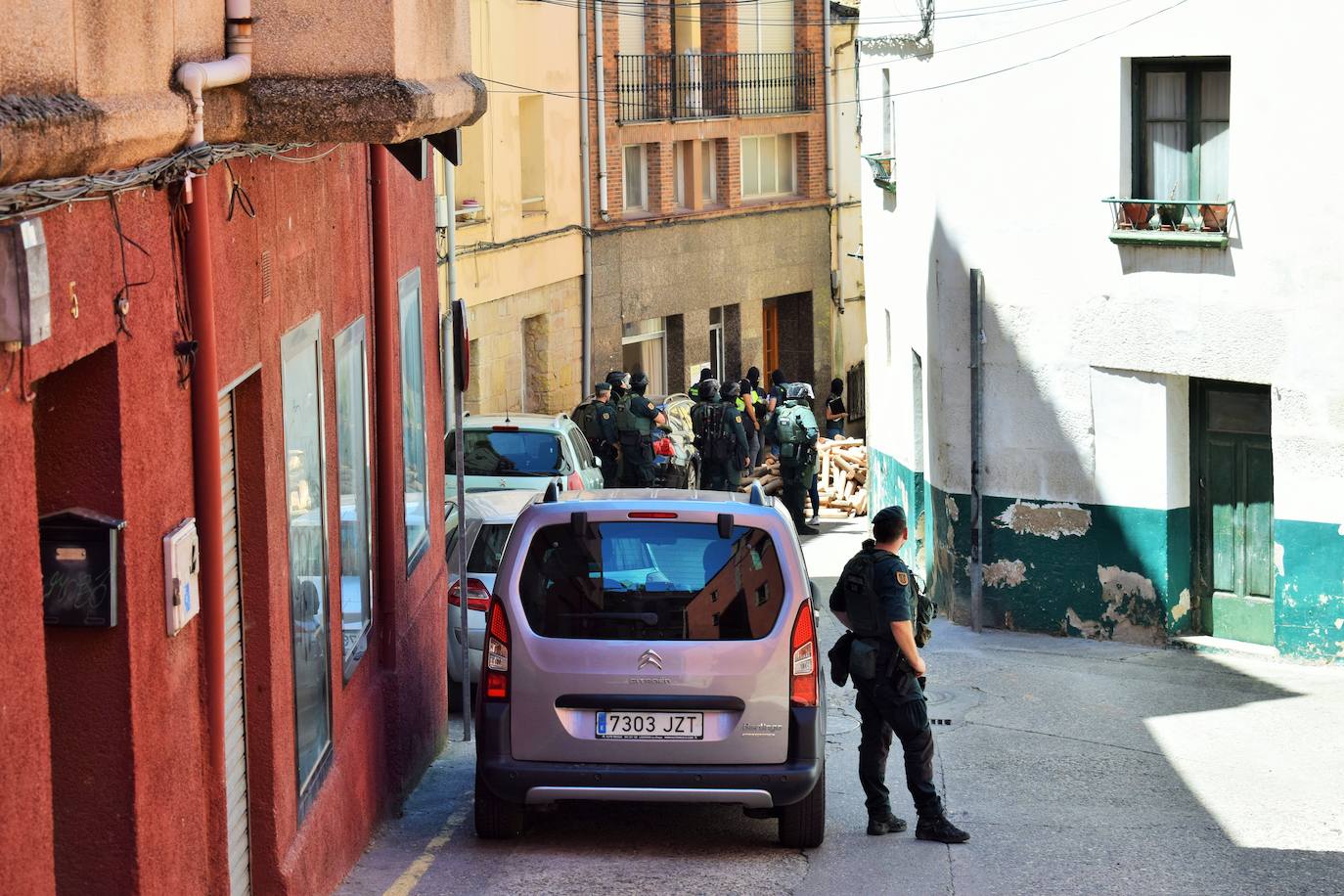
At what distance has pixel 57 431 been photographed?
5281 millimetres

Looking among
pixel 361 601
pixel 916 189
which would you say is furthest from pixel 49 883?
pixel 916 189

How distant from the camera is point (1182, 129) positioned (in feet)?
52.5

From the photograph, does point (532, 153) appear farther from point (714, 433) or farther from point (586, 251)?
point (714, 433)

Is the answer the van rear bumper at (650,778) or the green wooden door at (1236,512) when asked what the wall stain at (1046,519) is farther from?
the van rear bumper at (650,778)

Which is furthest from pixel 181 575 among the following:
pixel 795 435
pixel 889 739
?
pixel 795 435

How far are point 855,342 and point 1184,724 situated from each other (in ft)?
93.7

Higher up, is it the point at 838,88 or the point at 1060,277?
the point at 838,88

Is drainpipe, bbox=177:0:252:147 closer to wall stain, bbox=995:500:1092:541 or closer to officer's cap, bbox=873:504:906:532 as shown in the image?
officer's cap, bbox=873:504:906:532

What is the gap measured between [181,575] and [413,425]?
5.79 metres

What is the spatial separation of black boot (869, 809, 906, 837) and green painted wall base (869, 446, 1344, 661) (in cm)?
669

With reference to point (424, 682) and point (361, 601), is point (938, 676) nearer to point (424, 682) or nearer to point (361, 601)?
point (424, 682)

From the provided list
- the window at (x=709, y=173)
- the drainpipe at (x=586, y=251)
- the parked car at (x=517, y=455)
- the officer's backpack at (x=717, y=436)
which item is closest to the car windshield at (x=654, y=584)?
the parked car at (x=517, y=455)

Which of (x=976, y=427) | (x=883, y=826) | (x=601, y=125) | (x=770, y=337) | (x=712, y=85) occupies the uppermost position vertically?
(x=712, y=85)

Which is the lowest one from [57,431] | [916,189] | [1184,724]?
[1184,724]
